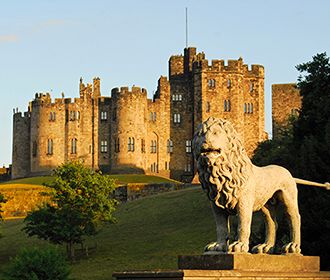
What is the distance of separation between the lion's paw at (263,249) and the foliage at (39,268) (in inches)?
1229

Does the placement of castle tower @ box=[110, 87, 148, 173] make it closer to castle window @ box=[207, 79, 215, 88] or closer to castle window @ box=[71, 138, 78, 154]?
castle window @ box=[71, 138, 78, 154]

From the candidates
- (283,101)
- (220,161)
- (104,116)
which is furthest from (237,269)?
(283,101)

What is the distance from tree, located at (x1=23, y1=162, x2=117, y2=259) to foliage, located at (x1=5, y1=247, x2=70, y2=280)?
57.3 ft

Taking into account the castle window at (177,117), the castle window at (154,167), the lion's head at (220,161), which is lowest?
the castle window at (154,167)

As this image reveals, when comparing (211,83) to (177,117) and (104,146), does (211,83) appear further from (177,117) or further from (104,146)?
(104,146)

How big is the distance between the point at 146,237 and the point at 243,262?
172ft

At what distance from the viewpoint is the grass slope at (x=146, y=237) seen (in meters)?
59.7

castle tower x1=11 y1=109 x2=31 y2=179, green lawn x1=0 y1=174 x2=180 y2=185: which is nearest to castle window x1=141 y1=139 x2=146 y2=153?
green lawn x1=0 y1=174 x2=180 y2=185

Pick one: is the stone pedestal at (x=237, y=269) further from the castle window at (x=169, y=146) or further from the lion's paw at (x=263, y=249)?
the castle window at (x=169, y=146)

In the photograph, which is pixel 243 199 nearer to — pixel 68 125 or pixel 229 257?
pixel 229 257

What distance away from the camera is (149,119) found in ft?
408

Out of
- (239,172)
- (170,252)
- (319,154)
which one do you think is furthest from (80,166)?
(239,172)

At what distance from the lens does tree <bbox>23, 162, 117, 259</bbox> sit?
226 ft

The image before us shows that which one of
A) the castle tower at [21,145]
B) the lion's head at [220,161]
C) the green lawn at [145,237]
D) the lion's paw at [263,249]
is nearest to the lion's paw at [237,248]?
the lion's head at [220,161]
